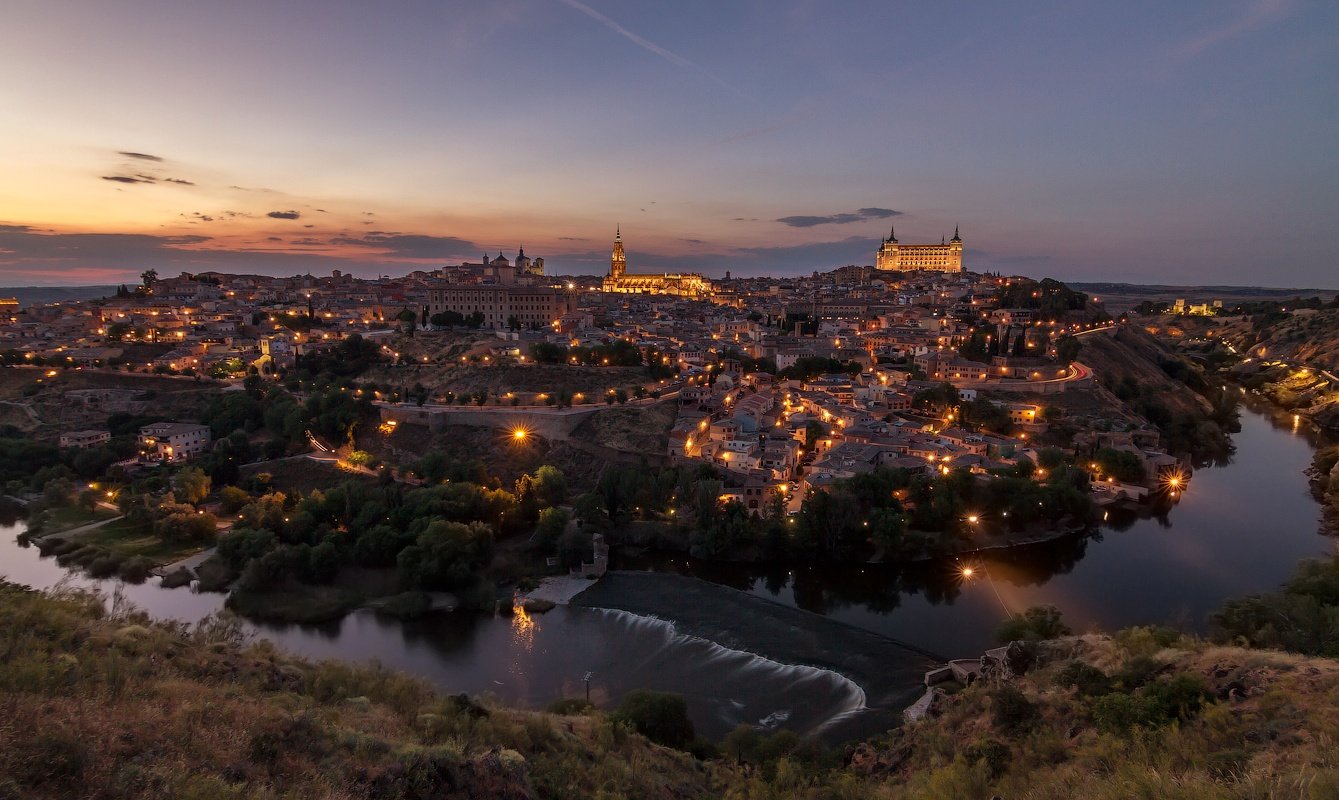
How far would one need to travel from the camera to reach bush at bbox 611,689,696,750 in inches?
311

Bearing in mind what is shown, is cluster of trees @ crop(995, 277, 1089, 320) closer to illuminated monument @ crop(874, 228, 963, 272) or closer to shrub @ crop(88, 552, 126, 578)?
illuminated monument @ crop(874, 228, 963, 272)

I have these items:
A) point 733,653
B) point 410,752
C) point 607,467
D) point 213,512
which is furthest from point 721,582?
point 213,512

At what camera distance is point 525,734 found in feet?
18.0

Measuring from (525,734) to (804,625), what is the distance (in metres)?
7.71

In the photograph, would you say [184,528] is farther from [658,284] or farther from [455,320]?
[658,284]

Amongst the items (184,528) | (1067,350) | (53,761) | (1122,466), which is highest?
(1067,350)

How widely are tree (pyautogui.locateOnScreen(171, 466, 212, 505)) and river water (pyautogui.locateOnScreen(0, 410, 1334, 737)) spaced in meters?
2.83

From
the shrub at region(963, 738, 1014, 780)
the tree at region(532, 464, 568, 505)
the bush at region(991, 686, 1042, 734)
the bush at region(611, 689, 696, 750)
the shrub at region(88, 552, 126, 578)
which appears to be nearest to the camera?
the shrub at region(963, 738, 1014, 780)

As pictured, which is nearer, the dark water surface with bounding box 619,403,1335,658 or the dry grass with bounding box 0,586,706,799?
the dry grass with bounding box 0,586,706,799

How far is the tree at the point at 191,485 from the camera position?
1666 centimetres

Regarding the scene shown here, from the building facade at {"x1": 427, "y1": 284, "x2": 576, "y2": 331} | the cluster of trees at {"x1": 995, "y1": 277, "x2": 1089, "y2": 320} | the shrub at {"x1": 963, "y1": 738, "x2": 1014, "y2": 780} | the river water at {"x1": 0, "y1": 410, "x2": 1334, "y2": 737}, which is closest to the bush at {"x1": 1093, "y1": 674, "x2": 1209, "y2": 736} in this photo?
the shrub at {"x1": 963, "y1": 738, "x2": 1014, "y2": 780}

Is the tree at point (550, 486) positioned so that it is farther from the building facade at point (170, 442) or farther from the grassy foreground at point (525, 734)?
the building facade at point (170, 442)

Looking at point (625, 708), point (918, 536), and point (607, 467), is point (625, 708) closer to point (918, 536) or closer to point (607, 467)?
point (918, 536)

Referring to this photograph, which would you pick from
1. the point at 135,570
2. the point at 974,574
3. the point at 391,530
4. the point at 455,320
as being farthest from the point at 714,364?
the point at 135,570
